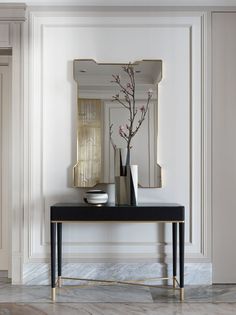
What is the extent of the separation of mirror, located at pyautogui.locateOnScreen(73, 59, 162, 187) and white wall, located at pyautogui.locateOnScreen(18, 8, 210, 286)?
0.23 ft

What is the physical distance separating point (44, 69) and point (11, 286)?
197cm

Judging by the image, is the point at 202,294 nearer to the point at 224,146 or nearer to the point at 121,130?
the point at 224,146

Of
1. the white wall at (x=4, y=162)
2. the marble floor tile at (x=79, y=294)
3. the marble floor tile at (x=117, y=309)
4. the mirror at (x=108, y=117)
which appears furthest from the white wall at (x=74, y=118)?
the marble floor tile at (x=117, y=309)

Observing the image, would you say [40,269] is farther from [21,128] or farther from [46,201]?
[21,128]

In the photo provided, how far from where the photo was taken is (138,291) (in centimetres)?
328

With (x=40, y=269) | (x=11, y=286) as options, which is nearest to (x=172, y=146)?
(x=40, y=269)

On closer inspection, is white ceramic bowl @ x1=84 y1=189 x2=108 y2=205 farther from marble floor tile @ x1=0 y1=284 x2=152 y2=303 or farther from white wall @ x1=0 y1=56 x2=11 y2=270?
white wall @ x1=0 y1=56 x2=11 y2=270

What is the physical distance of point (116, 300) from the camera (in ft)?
10.0

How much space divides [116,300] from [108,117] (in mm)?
1570

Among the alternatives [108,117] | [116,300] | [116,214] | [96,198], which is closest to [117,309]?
[116,300]

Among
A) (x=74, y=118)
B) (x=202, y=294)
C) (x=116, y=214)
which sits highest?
(x=74, y=118)

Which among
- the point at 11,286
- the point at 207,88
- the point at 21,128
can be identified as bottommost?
the point at 11,286

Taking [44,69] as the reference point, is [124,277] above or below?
below

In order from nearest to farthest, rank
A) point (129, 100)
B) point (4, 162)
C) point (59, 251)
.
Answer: point (59, 251)
point (129, 100)
point (4, 162)
